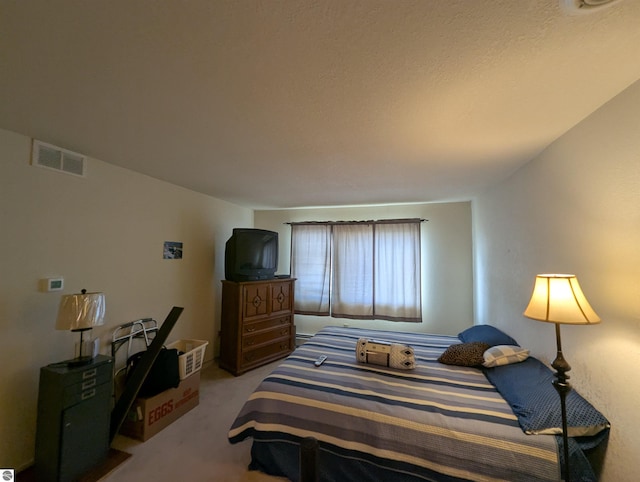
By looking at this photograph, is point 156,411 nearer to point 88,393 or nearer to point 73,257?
point 88,393

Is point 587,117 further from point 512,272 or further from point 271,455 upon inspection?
point 271,455

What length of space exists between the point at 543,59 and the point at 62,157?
3.08m

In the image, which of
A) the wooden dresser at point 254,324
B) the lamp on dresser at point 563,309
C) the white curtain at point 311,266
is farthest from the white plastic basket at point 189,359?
the lamp on dresser at point 563,309

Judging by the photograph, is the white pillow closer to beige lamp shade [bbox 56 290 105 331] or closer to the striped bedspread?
the striped bedspread

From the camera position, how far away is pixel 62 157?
6.57 feet

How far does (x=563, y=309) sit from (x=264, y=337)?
10.3ft

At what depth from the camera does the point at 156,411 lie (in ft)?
7.17

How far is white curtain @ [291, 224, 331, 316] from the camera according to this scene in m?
4.32

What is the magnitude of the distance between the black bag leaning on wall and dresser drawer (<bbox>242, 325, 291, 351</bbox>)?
3.15ft

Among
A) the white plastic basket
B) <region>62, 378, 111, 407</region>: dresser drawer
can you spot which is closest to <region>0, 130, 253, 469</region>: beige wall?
the white plastic basket

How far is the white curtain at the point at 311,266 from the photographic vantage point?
4316mm

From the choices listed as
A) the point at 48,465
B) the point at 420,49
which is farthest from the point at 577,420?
the point at 48,465

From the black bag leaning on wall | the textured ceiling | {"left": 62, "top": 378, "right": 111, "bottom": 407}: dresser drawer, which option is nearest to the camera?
the textured ceiling

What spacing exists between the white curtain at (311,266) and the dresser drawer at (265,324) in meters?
0.58
